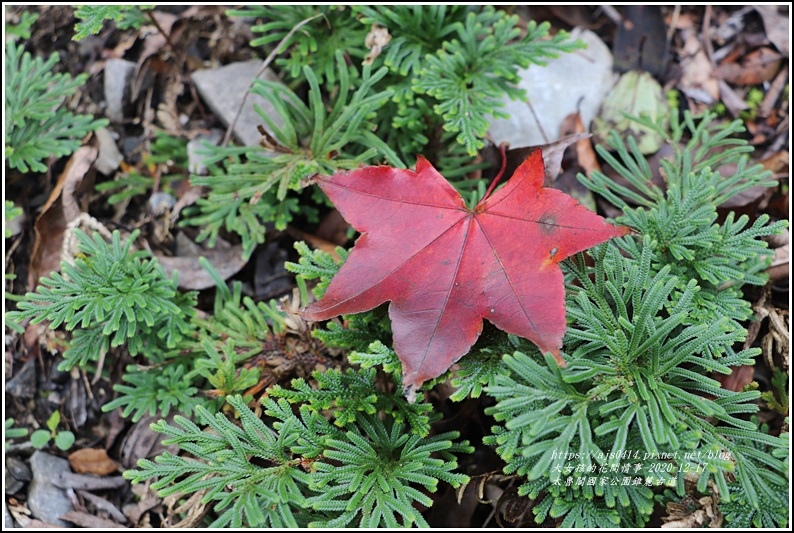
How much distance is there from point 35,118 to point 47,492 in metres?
1.59

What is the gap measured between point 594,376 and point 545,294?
28 cm

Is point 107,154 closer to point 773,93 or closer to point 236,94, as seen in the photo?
point 236,94

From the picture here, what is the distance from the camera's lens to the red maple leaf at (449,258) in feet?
5.49

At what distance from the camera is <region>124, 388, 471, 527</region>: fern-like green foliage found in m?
1.79

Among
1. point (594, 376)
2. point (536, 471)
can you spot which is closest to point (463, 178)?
point (594, 376)

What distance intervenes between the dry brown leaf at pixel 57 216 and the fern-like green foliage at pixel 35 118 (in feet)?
0.41

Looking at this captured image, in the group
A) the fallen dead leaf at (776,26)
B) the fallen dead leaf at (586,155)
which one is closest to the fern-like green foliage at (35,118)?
the fallen dead leaf at (586,155)

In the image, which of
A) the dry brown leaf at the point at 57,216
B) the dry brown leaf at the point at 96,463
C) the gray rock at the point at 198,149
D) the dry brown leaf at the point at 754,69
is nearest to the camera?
the dry brown leaf at the point at 96,463

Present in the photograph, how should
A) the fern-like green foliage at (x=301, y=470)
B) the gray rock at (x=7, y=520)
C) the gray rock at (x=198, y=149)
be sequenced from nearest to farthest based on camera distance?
the fern-like green foliage at (x=301, y=470) → the gray rock at (x=7, y=520) → the gray rock at (x=198, y=149)

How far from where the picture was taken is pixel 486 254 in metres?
1.77

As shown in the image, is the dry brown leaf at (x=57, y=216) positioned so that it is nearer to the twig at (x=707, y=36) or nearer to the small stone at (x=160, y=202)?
the small stone at (x=160, y=202)

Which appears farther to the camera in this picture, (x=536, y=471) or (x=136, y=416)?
(x=136, y=416)

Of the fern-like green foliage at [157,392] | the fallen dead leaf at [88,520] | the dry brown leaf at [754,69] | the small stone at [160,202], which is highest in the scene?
the dry brown leaf at [754,69]

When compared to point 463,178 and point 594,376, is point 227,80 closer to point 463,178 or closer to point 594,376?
point 463,178
